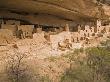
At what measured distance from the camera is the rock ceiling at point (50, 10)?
967 centimetres

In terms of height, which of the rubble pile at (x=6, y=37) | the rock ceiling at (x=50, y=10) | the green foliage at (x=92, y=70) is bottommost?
the green foliage at (x=92, y=70)

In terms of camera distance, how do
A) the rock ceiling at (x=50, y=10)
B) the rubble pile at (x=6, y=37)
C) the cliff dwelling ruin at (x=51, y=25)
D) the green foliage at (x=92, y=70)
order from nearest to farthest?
the green foliage at (x=92, y=70), the rubble pile at (x=6, y=37), the cliff dwelling ruin at (x=51, y=25), the rock ceiling at (x=50, y=10)

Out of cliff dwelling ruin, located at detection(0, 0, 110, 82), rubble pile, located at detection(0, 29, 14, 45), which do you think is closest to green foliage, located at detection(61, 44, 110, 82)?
cliff dwelling ruin, located at detection(0, 0, 110, 82)

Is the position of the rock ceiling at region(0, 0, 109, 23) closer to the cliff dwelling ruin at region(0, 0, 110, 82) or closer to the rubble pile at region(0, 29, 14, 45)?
the cliff dwelling ruin at region(0, 0, 110, 82)

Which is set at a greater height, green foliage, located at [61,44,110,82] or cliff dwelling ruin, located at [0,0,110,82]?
cliff dwelling ruin, located at [0,0,110,82]

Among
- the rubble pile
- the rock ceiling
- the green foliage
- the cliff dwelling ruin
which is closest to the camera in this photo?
the green foliage

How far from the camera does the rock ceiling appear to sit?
9672 mm

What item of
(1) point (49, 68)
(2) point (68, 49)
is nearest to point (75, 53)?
(2) point (68, 49)

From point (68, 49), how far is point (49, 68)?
5.47 feet

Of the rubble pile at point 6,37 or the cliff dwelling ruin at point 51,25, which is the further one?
the cliff dwelling ruin at point 51,25

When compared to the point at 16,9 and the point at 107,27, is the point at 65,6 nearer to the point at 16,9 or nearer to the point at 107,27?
the point at 16,9

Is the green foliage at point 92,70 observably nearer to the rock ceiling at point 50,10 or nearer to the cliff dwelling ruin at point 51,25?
the cliff dwelling ruin at point 51,25

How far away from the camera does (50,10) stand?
1054cm

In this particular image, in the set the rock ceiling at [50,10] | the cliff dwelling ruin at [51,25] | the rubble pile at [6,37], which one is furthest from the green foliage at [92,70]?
the rubble pile at [6,37]
